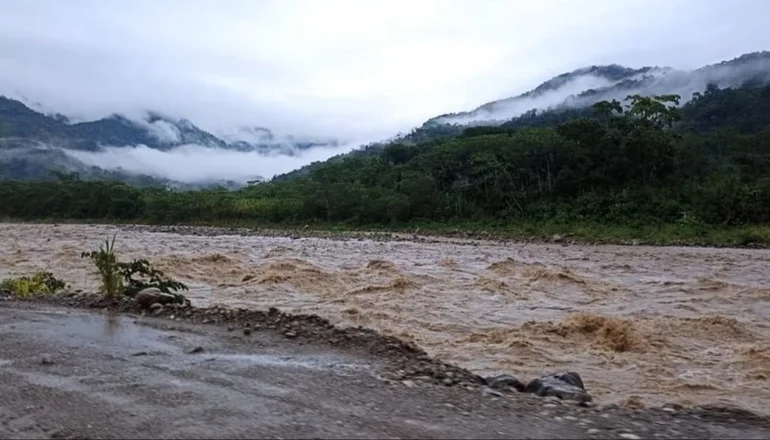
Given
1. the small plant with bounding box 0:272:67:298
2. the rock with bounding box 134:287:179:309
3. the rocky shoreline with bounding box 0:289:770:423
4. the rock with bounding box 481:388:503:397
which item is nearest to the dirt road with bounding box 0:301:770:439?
Result: the rock with bounding box 481:388:503:397

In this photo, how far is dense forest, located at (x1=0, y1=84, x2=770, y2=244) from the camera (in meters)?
34.4

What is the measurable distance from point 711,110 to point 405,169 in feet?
102

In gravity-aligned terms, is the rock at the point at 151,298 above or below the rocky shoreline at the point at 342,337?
above

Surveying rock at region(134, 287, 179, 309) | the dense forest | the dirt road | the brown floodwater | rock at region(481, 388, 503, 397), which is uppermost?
the dense forest

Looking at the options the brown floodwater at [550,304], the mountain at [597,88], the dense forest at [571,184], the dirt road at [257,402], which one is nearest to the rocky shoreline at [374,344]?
the dirt road at [257,402]

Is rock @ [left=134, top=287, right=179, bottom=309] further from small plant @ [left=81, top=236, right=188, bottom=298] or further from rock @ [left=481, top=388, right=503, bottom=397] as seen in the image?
rock @ [left=481, top=388, right=503, bottom=397]

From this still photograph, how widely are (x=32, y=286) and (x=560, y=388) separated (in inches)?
342

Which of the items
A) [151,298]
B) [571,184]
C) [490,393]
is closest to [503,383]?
[490,393]

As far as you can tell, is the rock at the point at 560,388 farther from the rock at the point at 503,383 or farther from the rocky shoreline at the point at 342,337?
the rock at the point at 503,383

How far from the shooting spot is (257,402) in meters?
4.43

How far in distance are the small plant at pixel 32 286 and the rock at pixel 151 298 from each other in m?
2.48

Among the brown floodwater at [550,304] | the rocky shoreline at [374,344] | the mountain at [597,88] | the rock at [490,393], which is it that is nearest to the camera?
the rock at [490,393]

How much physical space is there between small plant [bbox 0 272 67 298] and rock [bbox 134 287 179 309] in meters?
2.48

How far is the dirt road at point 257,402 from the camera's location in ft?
12.9
